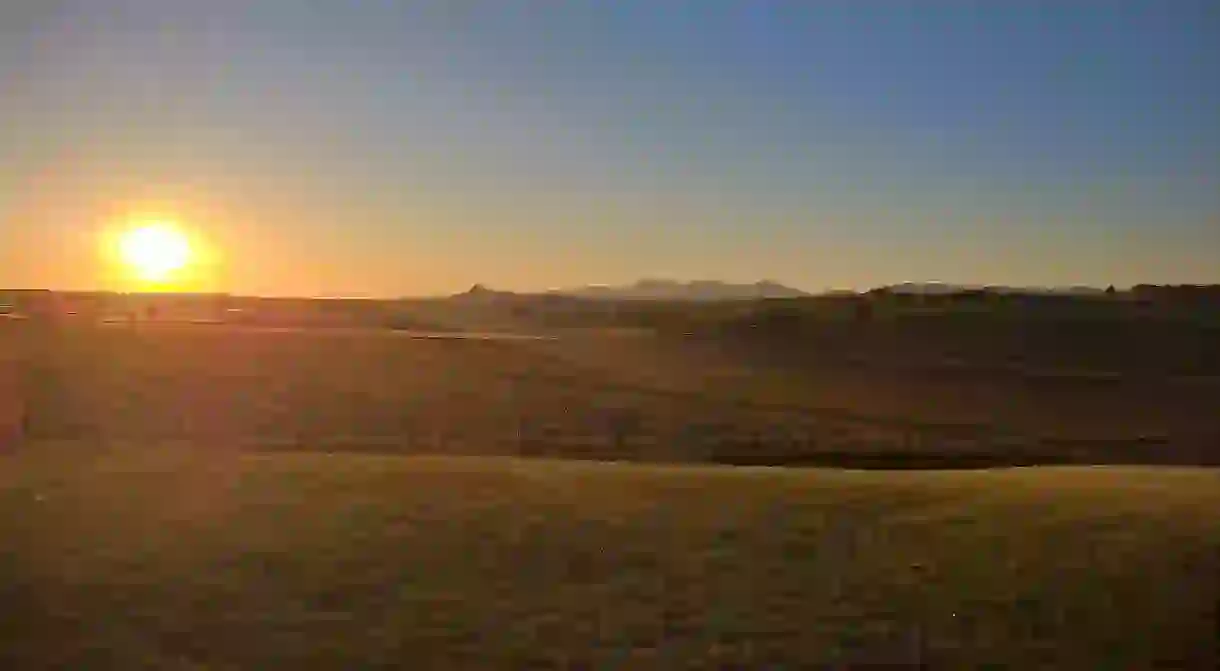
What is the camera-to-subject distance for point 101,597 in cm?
1205

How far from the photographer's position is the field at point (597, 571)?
1066cm

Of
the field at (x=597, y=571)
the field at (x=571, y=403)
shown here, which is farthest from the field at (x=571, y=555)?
the field at (x=571, y=403)

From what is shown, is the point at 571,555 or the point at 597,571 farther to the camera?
the point at 571,555

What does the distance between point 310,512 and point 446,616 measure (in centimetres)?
476

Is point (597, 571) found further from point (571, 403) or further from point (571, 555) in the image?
point (571, 403)

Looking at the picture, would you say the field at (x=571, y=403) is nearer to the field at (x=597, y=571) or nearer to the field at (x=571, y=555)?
the field at (x=571, y=555)

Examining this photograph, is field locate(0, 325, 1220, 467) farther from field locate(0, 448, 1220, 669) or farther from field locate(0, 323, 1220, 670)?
field locate(0, 448, 1220, 669)

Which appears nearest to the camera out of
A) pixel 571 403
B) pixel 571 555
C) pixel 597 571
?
pixel 597 571

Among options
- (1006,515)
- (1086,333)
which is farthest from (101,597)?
(1086,333)

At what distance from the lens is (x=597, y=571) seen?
1307 centimetres

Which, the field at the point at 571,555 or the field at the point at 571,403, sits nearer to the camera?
the field at the point at 571,555

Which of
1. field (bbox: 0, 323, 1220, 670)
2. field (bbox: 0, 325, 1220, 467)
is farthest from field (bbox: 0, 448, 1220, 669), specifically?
field (bbox: 0, 325, 1220, 467)

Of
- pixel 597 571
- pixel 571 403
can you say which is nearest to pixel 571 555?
pixel 597 571

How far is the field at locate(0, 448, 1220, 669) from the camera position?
35.0 feet
